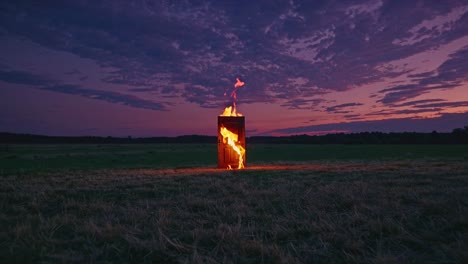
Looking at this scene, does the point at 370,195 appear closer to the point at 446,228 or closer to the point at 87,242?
the point at 446,228

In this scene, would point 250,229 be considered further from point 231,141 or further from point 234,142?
point 234,142

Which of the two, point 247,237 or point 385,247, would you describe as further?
point 247,237

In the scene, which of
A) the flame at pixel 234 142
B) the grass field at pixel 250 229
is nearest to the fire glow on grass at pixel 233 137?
the flame at pixel 234 142

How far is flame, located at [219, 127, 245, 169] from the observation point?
19984 mm

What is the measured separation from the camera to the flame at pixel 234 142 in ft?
65.6

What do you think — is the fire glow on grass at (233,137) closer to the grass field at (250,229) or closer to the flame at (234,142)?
the flame at (234,142)

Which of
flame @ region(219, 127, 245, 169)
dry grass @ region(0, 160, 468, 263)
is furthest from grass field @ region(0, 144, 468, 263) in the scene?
flame @ region(219, 127, 245, 169)

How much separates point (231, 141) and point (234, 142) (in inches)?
10.4

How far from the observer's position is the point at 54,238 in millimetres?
5512

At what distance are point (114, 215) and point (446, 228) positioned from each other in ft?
21.5

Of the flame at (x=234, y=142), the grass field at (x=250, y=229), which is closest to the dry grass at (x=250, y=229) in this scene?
the grass field at (x=250, y=229)

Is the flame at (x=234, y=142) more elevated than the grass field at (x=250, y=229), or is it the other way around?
the flame at (x=234, y=142)

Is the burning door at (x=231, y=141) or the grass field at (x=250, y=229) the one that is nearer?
the grass field at (x=250, y=229)

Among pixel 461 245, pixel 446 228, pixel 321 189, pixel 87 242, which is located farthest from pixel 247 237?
pixel 321 189
